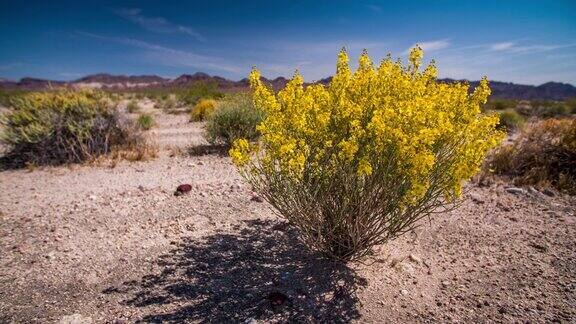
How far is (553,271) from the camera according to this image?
4.14 m

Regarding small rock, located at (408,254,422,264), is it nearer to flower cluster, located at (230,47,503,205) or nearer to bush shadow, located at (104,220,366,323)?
bush shadow, located at (104,220,366,323)

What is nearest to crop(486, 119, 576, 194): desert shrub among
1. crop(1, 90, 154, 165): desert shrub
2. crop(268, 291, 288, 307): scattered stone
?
crop(268, 291, 288, 307): scattered stone

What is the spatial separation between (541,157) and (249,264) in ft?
19.3

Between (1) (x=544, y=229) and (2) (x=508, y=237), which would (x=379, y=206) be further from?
(1) (x=544, y=229)

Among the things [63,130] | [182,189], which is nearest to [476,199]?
[182,189]

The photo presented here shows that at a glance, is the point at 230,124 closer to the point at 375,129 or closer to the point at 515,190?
the point at 515,190

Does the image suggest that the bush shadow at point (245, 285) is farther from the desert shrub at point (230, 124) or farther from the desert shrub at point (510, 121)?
the desert shrub at point (510, 121)

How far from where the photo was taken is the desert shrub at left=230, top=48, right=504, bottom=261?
123 inches

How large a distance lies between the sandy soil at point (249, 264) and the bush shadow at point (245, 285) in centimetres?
1

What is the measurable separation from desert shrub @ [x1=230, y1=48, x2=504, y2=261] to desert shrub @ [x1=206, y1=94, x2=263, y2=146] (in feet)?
18.7

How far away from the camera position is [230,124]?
9555mm

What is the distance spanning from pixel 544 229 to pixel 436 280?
2017mm

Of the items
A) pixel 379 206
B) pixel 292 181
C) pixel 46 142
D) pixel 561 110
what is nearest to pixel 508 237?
pixel 379 206

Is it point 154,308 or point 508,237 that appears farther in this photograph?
point 508,237
